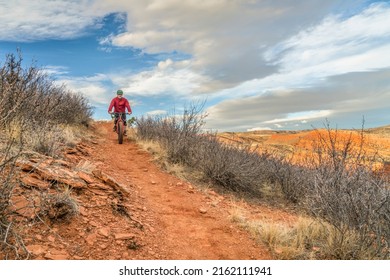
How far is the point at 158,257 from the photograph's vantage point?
4199 mm

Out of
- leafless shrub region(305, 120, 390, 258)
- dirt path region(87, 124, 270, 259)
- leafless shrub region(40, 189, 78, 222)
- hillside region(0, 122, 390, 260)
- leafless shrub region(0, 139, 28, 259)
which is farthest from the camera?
dirt path region(87, 124, 270, 259)

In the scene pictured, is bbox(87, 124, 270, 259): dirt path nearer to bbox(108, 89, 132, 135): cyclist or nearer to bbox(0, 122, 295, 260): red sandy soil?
bbox(0, 122, 295, 260): red sandy soil

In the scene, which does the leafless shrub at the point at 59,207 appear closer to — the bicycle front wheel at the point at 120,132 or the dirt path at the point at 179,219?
the dirt path at the point at 179,219

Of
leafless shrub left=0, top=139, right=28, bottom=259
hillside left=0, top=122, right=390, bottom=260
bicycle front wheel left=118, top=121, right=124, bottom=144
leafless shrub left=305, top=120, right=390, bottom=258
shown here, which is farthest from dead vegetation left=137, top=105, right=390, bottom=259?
leafless shrub left=0, top=139, right=28, bottom=259

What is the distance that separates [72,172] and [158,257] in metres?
2.15

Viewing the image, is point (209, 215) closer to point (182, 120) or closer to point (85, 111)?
point (182, 120)

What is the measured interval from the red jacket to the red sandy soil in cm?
618

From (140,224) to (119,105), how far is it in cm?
907

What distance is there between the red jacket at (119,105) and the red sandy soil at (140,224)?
6.18m

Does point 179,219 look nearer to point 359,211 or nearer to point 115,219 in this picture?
point 115,219

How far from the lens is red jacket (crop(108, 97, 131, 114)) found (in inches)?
524

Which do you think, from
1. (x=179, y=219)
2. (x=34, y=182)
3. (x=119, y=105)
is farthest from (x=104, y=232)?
(x=119, y=105)

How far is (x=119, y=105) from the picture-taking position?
13320mm
